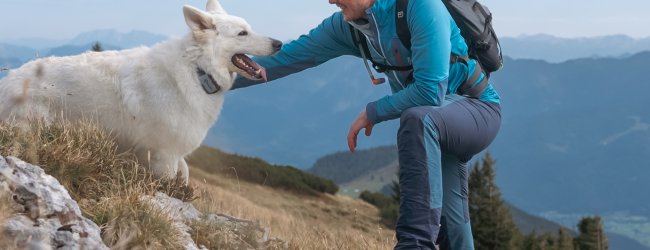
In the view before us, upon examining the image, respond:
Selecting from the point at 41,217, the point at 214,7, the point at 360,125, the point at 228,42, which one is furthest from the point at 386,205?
the point at 41,217

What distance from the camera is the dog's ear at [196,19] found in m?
6.98

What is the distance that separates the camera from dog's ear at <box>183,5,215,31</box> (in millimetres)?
6984

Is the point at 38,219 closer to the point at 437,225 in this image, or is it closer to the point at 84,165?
the point at 84,165

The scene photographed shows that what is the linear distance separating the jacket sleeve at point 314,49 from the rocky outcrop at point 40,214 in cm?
275

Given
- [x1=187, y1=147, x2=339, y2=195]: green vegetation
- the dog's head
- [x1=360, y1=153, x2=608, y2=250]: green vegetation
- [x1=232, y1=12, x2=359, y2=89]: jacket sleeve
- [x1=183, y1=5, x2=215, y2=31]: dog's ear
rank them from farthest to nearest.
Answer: [x1=360, y1=153, x2=608, y2=250]: green vegetation → [x1=187, y1=147, x2=339, y2=195]: green vegetation → the dog's head → [x1=183, y1=5, x2=215, y2=31]: dog's ear → [x1=232, y1=12, x2=359, y2=89]: jacket sleeve

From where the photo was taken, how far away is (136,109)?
718 cm

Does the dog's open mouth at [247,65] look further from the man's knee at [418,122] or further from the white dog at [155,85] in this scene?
the man's knee at [418,122]

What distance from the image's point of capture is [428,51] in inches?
188

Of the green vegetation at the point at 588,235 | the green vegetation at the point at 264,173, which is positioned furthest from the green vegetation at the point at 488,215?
the green vegetation at the point at 264,173

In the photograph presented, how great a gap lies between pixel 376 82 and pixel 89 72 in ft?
10.7

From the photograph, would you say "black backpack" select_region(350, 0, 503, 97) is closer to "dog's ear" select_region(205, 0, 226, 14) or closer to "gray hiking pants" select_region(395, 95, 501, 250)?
"gray hiking pants" select_region(395, 95, 501, 250)

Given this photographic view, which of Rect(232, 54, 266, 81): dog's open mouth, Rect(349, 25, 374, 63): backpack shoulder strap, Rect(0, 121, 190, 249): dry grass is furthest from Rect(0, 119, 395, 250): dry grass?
Rect(349, 25, 374, 63): backpack shoulder strap

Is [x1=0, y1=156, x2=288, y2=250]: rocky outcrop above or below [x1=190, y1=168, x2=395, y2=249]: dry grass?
above

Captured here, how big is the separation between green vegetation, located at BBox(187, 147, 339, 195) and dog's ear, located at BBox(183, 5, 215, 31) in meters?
30.7
